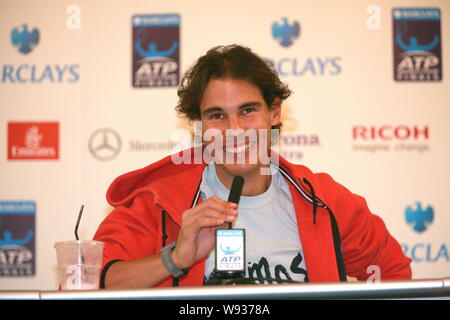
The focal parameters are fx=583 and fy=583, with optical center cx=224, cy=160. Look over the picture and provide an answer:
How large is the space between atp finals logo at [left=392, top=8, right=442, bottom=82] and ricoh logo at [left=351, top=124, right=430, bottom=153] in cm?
26

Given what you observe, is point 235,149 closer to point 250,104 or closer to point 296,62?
point 250,104

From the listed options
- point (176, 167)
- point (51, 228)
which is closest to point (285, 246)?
point (176, 167)

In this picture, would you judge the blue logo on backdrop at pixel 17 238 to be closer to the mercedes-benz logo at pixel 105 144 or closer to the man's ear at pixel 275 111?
the mercedes-benz logo at pixel 105 144

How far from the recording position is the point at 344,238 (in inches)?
71.3

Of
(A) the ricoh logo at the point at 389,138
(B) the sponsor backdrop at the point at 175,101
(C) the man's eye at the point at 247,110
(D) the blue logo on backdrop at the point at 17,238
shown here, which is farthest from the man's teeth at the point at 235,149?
(D) the blue logo on backdrop at the point at 17,238

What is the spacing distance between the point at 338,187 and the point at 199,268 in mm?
537

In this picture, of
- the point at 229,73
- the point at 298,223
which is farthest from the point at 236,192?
the point at 229,73

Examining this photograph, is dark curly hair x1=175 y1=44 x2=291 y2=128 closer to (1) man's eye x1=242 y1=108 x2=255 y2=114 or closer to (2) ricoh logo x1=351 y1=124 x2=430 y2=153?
(1) man's eye x1=242 y1=108 x2=255 y2=114

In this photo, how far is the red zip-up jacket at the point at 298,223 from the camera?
1.65m

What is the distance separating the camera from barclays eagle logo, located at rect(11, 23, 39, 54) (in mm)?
2963

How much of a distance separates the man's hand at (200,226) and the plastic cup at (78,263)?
209 millimetres

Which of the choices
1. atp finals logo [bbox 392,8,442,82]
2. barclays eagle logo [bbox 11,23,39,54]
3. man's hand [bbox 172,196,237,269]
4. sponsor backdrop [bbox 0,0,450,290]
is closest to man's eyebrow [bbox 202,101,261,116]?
man's hand [bbox 172,196,237,269]

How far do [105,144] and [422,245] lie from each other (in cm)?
161

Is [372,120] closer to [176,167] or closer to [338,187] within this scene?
[338,187]
